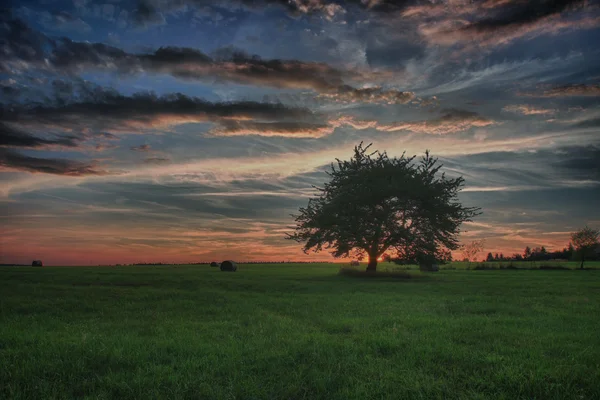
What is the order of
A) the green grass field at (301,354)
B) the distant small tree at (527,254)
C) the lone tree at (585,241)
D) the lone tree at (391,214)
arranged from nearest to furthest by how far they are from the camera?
the green grass field at (301,354) < the lone tree at (391,214) < the lone tree at (585,241) < the distant small tree at (527,254)

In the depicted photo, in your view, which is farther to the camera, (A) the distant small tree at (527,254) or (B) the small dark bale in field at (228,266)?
(A) the distant small tree at (527,254)

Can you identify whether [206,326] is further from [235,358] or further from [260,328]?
[235,358]

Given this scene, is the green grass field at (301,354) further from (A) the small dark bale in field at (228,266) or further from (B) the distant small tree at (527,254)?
(B) the distant small tree at (527,254)

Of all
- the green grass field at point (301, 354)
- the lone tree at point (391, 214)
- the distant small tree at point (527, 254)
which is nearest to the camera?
the green grass field at point (301, 354)

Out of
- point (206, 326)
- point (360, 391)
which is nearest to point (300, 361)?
point (360, 391)

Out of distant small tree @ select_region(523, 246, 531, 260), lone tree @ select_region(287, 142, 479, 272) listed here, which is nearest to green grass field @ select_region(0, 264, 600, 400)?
lone tree @ select_region(287, 142, 479, 272)

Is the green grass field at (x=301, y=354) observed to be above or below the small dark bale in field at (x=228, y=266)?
below

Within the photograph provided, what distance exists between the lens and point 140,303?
22031 millimetres

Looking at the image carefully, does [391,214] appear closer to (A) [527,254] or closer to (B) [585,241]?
(B) [585,241]

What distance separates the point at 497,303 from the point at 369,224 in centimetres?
2662

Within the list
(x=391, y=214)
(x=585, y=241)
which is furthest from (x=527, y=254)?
(x=391, y=214)

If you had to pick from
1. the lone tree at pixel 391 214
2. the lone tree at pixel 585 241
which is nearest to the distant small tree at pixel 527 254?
the lone tree at pixel 585 241

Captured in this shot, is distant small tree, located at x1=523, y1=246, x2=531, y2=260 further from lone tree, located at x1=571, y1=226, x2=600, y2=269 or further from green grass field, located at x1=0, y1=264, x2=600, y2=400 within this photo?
green grass field, located at x1=0, y1=264, x2=600, y2=400

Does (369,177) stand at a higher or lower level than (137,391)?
higher
